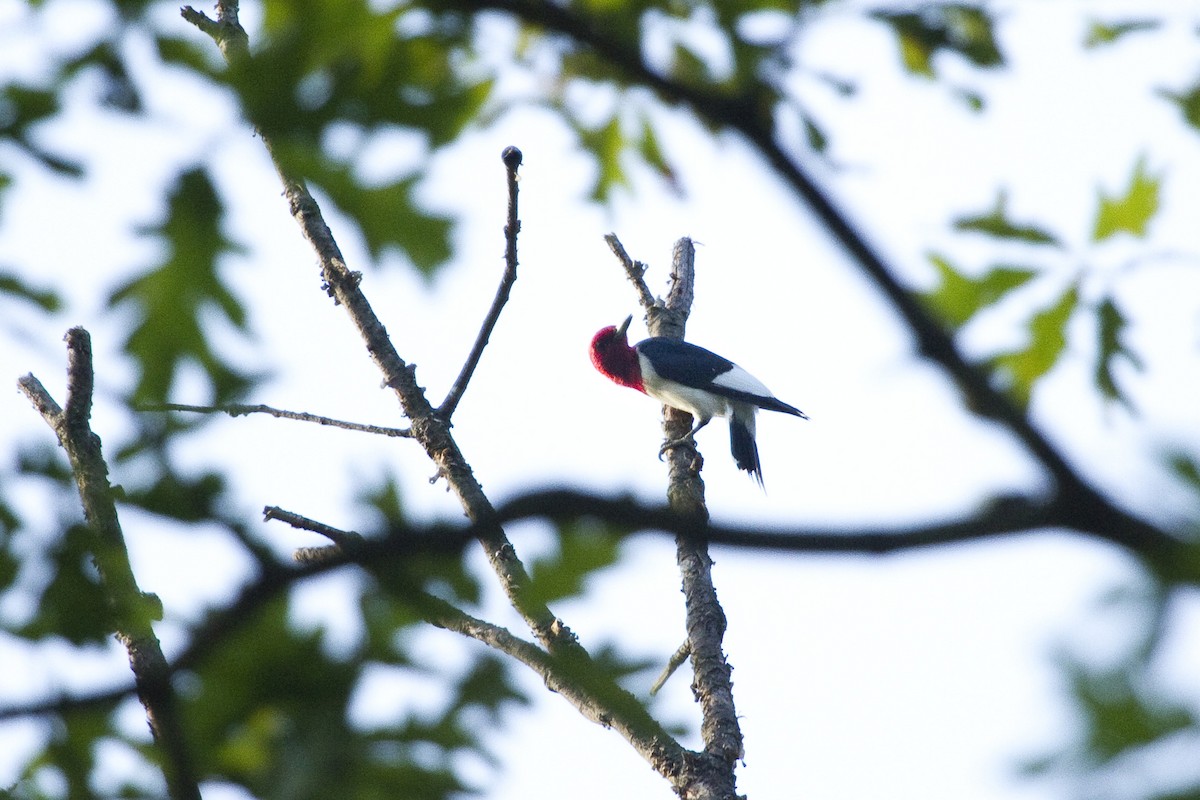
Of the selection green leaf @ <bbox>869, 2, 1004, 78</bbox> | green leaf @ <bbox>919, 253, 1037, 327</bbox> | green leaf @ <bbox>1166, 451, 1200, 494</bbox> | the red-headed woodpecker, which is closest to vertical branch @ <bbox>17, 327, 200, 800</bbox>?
green leaf @ <bbox>1166, 451, 1200, 494</bbox>

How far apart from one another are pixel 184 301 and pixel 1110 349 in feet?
4.63

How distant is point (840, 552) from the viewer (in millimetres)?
935

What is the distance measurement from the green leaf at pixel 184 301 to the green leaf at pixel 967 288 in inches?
42.0

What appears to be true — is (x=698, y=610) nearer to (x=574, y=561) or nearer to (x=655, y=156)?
(x=655, y=156)

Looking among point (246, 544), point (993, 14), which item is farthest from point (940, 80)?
point (246, 544)

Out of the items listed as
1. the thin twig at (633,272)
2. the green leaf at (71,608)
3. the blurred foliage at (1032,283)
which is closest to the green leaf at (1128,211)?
the blurred foliage at (1032,283)

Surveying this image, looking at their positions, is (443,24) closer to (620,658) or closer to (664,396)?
(620,658)

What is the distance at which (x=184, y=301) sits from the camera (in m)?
1.16

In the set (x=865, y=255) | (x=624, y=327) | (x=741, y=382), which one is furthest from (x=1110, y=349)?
(x=624, y=327)

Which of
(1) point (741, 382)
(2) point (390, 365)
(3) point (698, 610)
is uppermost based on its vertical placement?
(1) point (741, 382)

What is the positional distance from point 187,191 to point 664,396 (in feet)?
22.3

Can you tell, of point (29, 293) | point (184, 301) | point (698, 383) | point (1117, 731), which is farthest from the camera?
point (698, 383)

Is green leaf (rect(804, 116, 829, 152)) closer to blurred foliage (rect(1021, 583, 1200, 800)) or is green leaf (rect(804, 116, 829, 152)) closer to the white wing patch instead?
blurred foliage (rect(1021, 583, 1200, 800))

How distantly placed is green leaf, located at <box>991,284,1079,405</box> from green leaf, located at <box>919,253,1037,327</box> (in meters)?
0.07
